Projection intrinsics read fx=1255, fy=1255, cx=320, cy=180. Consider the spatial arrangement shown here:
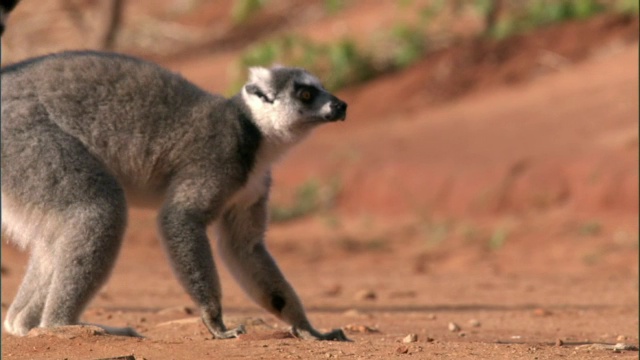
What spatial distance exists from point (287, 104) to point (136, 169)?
3.93 feet

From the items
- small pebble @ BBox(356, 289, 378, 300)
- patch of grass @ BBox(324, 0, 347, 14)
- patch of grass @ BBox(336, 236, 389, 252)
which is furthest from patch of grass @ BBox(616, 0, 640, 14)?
small pebble @ BBox(356, 289, 378, 300)

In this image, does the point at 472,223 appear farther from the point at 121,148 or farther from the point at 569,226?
the point at 121,148

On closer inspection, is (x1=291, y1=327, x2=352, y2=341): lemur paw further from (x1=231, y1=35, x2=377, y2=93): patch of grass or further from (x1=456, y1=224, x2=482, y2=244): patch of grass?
(x1=231, y1=35, x2=377, y2=93): patch of grass

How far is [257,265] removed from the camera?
27.7 feet

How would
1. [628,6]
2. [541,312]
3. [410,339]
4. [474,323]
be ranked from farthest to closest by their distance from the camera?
1. [628,6]
2. [541,312]
3. [474,323]
4. [410,339]

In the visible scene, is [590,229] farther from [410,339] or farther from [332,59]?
[332,59]

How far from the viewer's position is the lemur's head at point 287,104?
28.3 feet

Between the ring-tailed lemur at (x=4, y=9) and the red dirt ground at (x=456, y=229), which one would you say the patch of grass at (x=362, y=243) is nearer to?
the red dirt ground at (x=456, y=229)

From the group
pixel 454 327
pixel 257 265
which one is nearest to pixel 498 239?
pixel 454 327

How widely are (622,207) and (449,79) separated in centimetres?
644

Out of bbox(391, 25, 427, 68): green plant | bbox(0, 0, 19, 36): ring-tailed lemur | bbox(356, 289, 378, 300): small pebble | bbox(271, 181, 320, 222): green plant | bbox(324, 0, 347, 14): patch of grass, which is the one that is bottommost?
bbox(356, 289, 378, 300): small pebble

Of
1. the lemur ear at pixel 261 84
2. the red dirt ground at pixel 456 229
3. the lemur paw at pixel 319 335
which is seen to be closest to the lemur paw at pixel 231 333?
the red dirt ground at pixel 456 229

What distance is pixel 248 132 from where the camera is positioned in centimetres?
852

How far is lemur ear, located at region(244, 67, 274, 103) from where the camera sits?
8711mm
